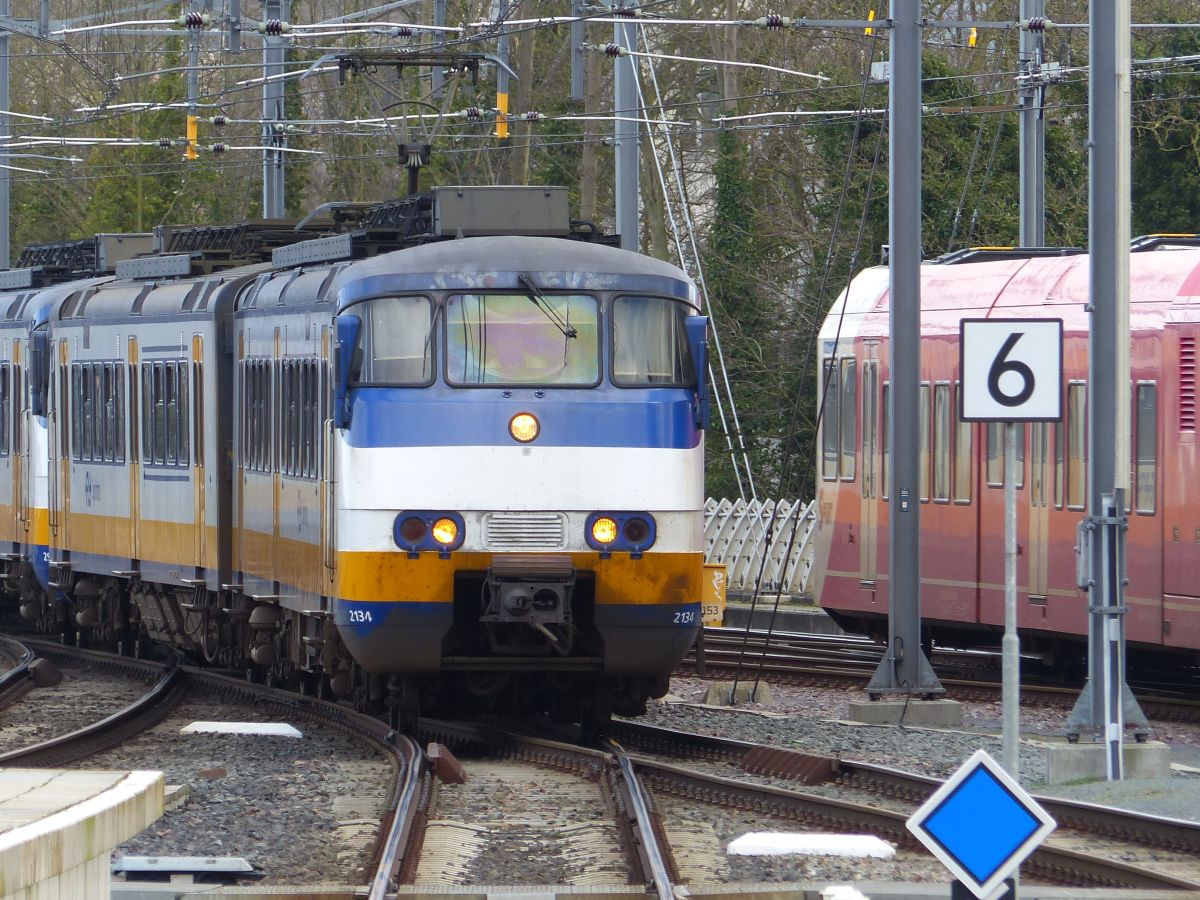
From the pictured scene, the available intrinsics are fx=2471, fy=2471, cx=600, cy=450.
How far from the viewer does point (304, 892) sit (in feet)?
29.8

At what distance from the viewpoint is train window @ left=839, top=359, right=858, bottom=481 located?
1989 centimetres

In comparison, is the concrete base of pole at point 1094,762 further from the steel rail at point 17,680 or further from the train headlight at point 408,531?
the steel rail at point 17,680

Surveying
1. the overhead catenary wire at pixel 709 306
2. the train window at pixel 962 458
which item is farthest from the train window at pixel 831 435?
the overhead catenary wire at pixel 709 306

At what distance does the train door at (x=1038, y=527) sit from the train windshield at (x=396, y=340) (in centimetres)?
600

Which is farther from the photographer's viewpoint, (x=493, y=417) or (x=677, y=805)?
(x=493, y=417)

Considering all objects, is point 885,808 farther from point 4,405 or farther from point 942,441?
point 4,405

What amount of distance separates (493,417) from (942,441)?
6585 mm

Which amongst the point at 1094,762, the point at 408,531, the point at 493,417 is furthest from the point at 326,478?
the point at 1094,762

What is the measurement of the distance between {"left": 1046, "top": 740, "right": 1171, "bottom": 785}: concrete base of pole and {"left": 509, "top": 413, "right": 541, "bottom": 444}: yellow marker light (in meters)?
3.20

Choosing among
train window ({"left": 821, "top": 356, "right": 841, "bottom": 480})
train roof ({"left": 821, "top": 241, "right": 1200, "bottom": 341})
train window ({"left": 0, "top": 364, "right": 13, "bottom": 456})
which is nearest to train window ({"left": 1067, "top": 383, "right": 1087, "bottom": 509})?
train roof ({"left": 821, "top": 241, "right": 1200, "bottom": 341})

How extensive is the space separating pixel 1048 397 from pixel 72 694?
35.1ft

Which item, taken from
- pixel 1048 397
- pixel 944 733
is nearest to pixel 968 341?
pixel 1048 397

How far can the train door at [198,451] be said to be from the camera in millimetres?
17312

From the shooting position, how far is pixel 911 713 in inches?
624
